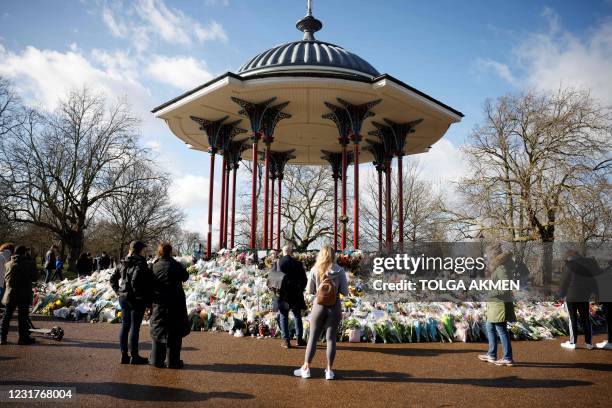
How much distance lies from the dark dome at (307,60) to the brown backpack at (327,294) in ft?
45.4

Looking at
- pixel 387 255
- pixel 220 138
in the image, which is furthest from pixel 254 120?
pixel 387 255

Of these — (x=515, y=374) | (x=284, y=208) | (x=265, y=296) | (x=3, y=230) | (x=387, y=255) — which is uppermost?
(x=284, y=208)

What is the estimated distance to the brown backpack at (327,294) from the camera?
550 cm

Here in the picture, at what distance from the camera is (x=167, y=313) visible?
6086 mm

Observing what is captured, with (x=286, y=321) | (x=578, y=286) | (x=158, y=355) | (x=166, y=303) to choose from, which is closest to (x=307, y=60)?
(x=286, y=321)

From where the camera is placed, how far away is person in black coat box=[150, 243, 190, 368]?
6.07 m

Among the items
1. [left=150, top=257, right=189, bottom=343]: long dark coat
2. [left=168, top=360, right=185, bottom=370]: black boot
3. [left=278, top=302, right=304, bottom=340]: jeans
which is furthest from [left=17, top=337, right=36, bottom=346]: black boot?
[left=278, top=302, right=304, bottom=340]: jeans

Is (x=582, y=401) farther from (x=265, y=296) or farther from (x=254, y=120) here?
(x=254, y=120)

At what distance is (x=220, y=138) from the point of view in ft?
67.1

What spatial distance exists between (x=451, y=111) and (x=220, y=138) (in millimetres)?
10806

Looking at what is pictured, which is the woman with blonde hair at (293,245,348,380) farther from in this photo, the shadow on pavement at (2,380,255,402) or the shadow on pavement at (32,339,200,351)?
the shadow on pavement at (32,339,200,351)

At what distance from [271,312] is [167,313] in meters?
4.16

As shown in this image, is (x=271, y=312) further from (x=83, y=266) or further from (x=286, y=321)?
(x=83, y=266)

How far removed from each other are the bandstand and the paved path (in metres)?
9.24
